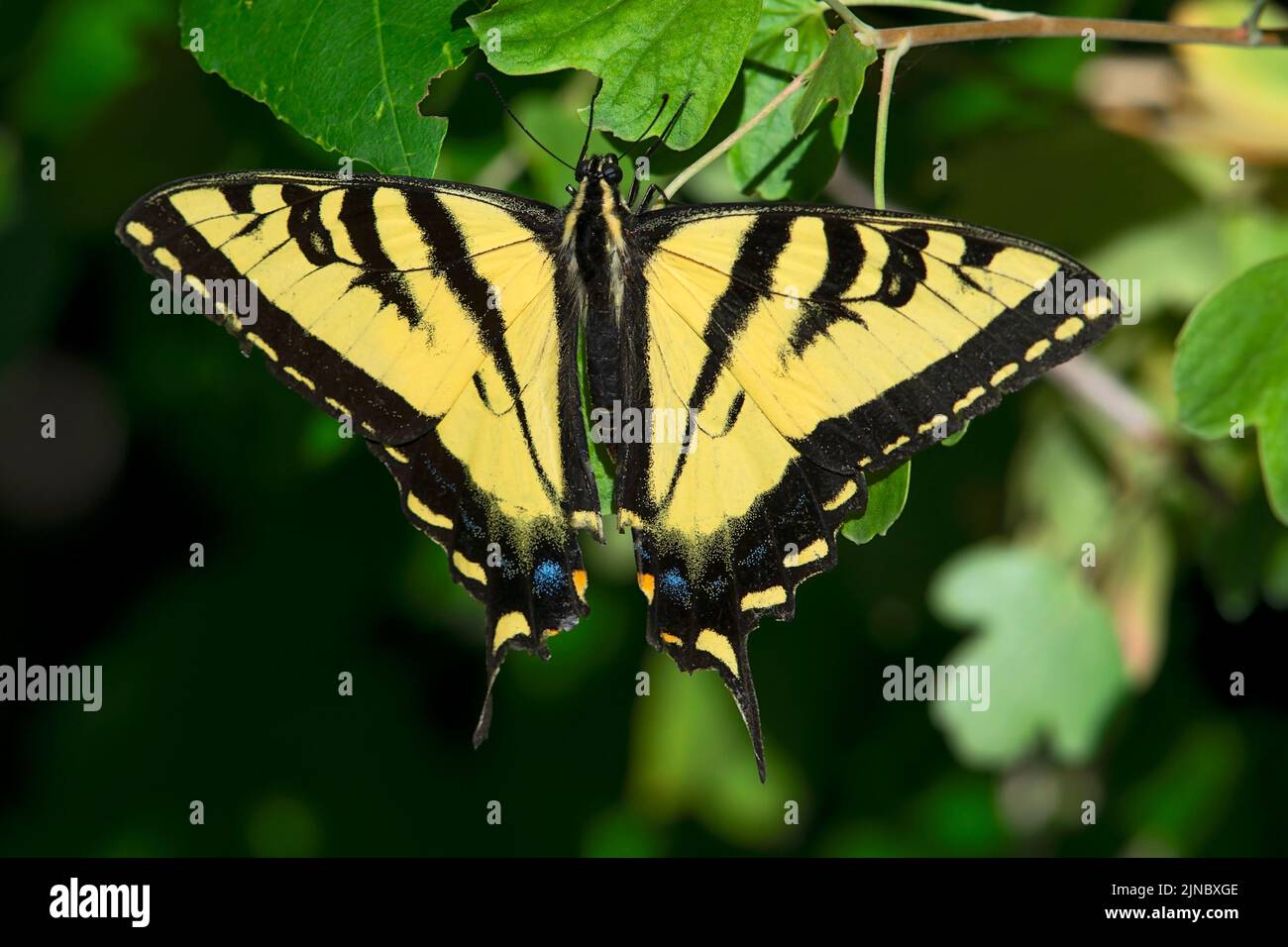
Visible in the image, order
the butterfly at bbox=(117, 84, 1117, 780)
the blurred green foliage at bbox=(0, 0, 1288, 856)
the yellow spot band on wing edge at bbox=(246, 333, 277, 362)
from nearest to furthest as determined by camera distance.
Answer: the butterfly at bbox=(117, 84, 1117, 780)
the yellow spot band on wing edge at bbox=(246, 333, 277, 362)
the blurred green foliage at bbox=(0, 0, 1288, 856)

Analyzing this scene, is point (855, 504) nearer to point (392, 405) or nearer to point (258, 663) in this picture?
point (392, 405)

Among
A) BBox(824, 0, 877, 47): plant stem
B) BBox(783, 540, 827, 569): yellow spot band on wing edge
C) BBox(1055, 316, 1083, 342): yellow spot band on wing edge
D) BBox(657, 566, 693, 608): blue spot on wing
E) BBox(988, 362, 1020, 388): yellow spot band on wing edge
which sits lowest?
BBox(657, 566, 693, 608): blue spot on wing

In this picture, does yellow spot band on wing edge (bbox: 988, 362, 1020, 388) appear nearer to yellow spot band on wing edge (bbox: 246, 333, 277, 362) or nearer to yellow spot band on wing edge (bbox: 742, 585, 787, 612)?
yellow spot band on wing edge (bbox: 742, 585, 787, 612)

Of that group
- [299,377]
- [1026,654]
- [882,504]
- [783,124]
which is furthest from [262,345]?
[1026,654]

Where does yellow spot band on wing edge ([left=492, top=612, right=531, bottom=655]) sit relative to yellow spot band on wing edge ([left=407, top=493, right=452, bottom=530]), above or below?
below

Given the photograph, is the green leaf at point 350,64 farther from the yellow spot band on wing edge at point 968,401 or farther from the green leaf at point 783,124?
the yellow spot band on wing edge at point 968,401

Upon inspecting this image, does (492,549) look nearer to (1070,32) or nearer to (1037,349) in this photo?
(1037,349)

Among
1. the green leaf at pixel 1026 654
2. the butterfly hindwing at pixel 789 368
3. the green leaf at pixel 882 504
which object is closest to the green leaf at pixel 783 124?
the butterfly hindwing at pixel 789 368

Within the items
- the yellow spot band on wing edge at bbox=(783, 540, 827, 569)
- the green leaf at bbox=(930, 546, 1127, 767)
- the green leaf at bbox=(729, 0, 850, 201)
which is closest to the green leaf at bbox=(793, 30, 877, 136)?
the green leaf at bbox=(729, 0, 850, 201)

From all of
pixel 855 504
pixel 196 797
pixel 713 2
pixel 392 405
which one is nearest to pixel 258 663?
pixel 196 797
